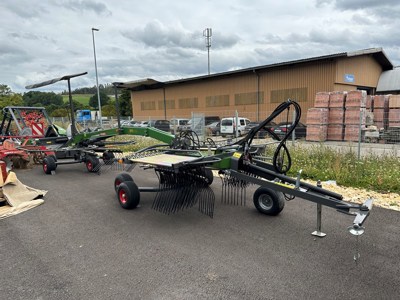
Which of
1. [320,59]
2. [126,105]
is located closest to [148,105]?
[126,105]

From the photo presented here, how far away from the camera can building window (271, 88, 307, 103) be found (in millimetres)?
22984

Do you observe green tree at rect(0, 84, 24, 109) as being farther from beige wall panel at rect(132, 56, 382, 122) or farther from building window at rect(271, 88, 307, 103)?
building window at rect(271, 88, 307, 103)

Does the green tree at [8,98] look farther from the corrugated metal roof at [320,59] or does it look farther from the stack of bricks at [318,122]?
the stack of bricks at [318,122]

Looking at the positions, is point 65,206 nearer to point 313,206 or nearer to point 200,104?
point 313,206

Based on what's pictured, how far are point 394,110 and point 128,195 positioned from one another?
15.2 metres

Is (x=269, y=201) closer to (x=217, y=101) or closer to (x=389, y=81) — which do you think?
(x=217, y=101)

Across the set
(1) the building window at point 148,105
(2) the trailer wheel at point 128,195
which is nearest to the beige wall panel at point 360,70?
(2) the trailer wheel at point 128,195

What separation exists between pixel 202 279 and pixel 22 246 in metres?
2.35

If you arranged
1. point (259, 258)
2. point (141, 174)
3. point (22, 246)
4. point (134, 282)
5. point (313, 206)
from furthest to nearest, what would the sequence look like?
point (141, 174), point (313, 206), point (22, 246), point (259, 258), point (134, 282)

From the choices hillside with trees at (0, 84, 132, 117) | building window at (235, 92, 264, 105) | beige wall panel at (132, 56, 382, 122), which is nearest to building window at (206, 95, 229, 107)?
beige wall panel at (132, 56, 382, 122)

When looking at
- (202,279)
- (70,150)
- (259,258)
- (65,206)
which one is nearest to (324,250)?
(259,258)

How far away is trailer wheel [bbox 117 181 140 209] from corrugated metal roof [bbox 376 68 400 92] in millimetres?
27716

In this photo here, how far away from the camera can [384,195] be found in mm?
5629

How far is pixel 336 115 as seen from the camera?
16.2 m
